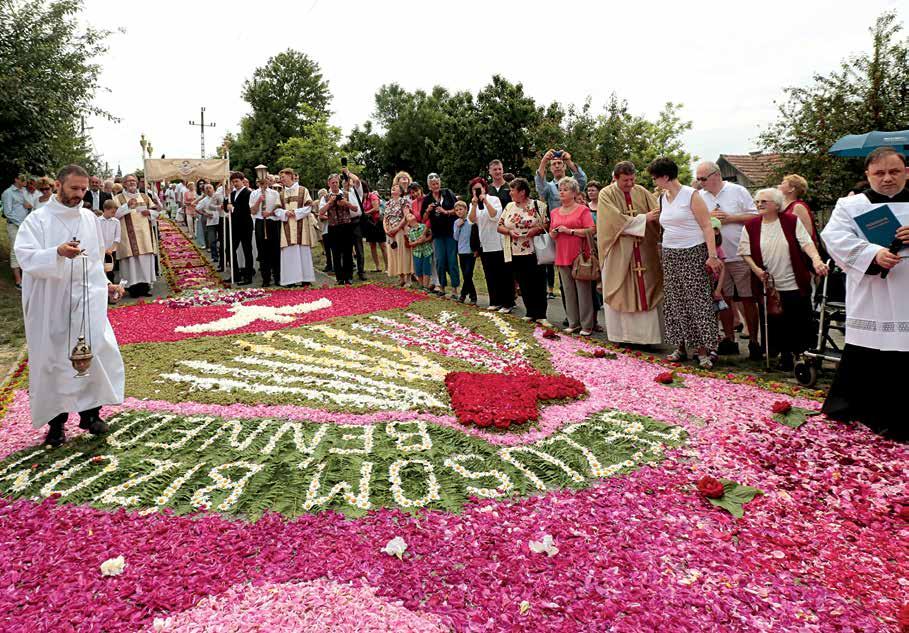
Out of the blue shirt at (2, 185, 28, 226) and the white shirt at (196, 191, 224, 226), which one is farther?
the white shirt at (196, 191, 224, 226)

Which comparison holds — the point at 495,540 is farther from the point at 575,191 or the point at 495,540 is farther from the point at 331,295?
the point at 331,295

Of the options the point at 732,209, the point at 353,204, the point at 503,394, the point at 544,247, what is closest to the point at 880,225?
the point at 732,209

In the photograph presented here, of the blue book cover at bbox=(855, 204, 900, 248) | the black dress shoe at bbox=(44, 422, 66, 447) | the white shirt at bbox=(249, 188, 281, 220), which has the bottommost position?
the black dress shoe at bbox=(44, 422, 66, 447)

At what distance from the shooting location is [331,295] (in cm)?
1333

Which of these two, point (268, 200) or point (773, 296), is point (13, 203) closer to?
point (268, 200)

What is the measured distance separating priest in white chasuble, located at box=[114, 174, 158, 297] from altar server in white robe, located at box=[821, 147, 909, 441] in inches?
554

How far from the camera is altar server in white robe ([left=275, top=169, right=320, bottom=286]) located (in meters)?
14.9

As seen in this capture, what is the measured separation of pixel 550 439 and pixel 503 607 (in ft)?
7.58

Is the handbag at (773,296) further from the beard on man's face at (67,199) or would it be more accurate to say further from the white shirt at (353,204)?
the white shirt at (353,204)

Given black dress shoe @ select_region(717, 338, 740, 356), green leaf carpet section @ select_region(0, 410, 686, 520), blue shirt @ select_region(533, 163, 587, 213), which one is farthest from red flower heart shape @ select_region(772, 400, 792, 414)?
blue shirt @ select_region(533, 163, 587, 213)

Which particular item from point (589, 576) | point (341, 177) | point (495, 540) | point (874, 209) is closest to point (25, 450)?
point (495, 540)

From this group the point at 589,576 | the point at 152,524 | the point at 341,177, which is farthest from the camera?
the point at 341,177

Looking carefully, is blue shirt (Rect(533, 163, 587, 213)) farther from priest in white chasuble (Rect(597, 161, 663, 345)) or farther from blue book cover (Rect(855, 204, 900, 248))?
blue book cover (Rect(855, 204, 900, 248))

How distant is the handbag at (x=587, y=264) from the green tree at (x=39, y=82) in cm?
1424
